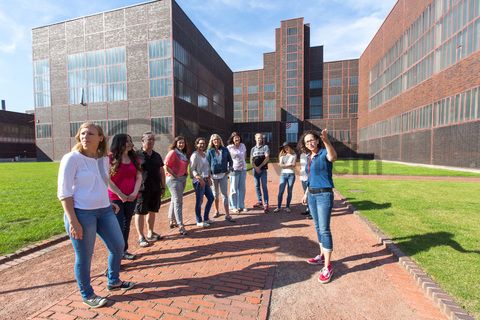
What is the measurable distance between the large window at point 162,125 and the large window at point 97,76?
16.3ft

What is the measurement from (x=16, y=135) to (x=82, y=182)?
61.3 meters

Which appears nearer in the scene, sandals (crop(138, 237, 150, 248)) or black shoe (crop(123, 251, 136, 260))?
black shoe (crop(123, 251, 136, 260))

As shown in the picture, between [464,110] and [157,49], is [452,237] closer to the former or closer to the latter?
[464,110]

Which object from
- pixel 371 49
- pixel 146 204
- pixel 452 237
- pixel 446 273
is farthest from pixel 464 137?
pixel 371 49

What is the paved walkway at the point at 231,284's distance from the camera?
2723 millimetres

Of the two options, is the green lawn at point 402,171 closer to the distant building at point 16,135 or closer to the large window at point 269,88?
the large window at point 269,88

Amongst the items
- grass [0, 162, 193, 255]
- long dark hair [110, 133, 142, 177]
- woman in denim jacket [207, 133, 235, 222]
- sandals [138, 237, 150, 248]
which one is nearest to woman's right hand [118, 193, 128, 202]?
long dark hair [110, 133, 142, 177]

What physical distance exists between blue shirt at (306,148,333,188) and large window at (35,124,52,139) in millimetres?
40071

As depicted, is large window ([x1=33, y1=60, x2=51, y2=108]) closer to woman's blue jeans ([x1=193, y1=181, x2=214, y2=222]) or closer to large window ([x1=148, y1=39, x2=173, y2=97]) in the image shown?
large window ([x1=148, y1=39, x2=173, y2=97])

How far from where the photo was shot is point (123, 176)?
142 inches

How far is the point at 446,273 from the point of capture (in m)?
3.29

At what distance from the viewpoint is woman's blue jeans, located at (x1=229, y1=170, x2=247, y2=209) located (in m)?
6.72

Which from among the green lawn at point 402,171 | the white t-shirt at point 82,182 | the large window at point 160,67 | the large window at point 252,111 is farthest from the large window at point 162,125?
the large window at point 252,111

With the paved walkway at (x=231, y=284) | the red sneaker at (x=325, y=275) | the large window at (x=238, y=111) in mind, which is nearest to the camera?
the paved walkway at (x=231, y=284)
